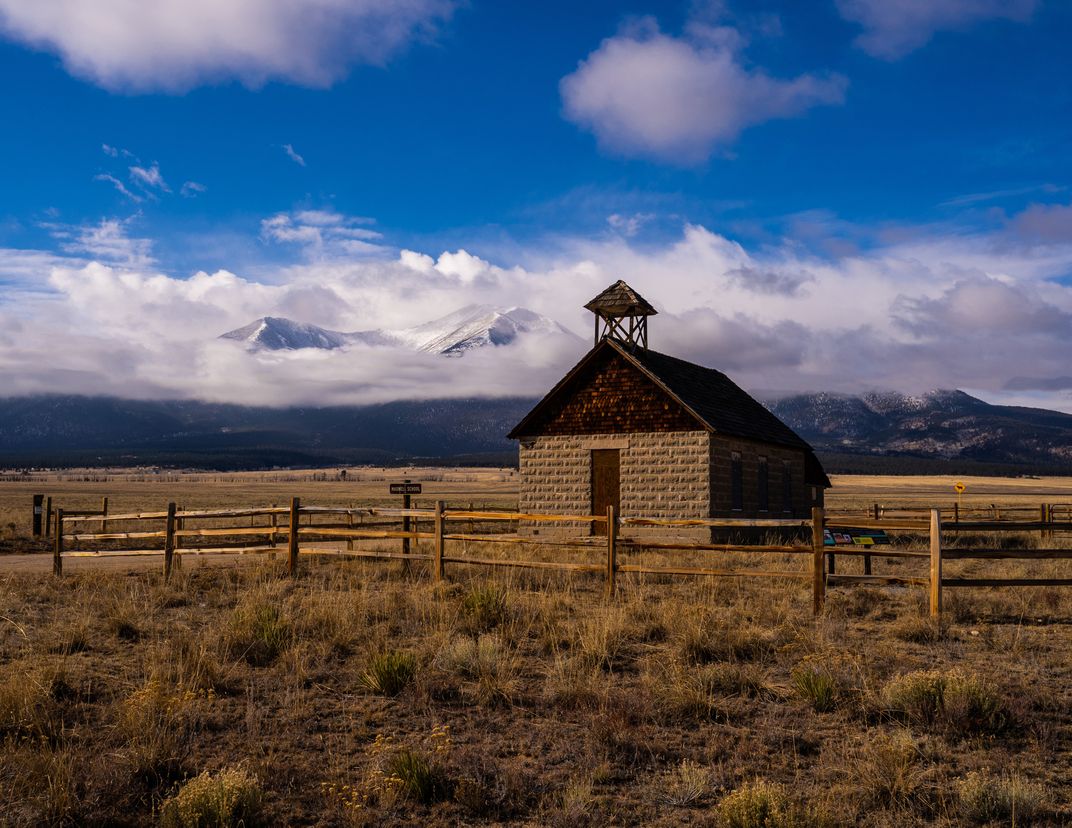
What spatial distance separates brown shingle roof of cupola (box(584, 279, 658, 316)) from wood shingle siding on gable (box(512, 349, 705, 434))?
228cm

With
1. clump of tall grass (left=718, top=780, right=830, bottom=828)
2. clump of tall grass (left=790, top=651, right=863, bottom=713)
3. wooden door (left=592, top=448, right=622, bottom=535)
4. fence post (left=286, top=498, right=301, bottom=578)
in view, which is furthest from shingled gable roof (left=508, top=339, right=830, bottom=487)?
clump of tall grass (left=718, top=780, right=830, bottom=828)

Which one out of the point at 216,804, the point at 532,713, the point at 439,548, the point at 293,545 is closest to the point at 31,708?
the point at 216,804

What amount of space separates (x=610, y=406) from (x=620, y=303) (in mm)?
3951

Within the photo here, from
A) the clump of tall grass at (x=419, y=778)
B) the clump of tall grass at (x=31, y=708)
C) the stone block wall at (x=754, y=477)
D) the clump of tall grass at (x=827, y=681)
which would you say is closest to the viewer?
Answer: the clump of tall grass at (x=419, y=778)

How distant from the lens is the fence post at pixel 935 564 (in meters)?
11.4

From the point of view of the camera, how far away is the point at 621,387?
84.7 feet

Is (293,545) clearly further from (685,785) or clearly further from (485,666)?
(685,785)

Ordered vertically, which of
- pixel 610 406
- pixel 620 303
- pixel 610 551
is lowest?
pixel 610 551

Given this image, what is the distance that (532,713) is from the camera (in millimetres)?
8156

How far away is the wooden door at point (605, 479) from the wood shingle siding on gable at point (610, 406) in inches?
26.8

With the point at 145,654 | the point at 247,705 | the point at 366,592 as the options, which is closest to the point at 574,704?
the point at 247,705

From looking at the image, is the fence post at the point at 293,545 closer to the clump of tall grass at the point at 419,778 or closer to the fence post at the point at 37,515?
the clump of tall grass at the point at 419,778

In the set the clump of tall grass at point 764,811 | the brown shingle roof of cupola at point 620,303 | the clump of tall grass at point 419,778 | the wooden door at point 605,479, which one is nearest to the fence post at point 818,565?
the clump of tall grass at point 764,811

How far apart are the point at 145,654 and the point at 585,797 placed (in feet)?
19.9
